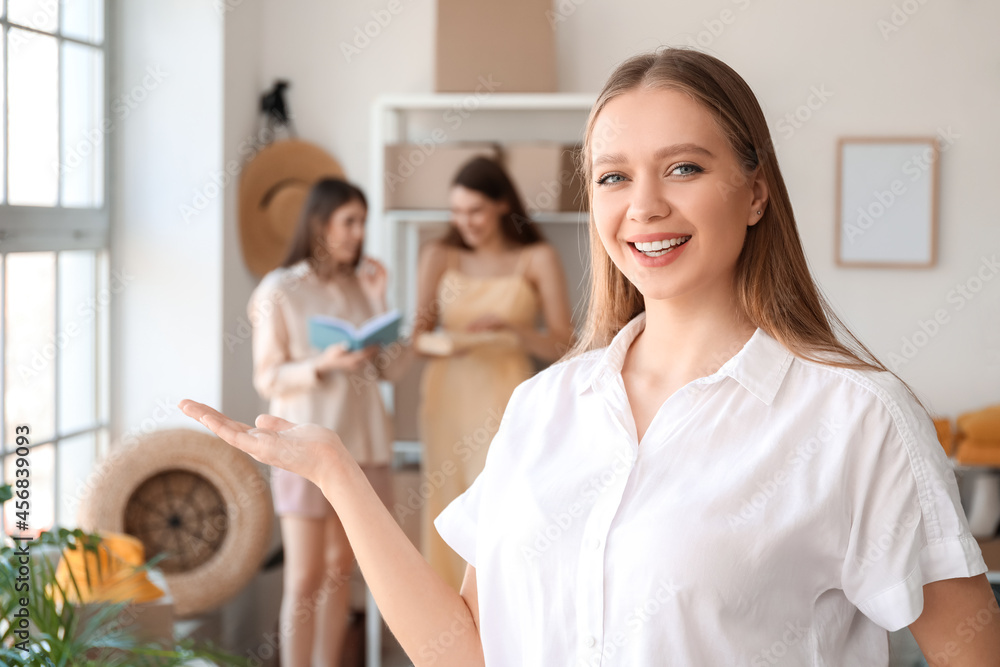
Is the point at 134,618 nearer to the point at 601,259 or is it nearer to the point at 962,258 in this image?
the point at 601,259

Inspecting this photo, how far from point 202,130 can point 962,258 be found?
286cm

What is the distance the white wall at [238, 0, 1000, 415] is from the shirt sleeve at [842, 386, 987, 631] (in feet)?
9.31

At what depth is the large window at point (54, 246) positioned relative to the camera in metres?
2.76

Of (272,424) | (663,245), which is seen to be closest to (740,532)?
(663,245)

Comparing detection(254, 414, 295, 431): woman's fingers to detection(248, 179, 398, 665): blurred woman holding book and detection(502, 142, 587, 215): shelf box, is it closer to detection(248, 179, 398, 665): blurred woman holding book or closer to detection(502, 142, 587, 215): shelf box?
detection(248, 179, 398, 665): blurred woman holding book

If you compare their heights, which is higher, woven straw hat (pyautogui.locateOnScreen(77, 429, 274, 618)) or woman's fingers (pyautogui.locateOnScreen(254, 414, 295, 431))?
woman's fingers (pyautogui.locateOnScreen(254, 414, 295, 431))

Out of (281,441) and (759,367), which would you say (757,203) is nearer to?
(759,367)

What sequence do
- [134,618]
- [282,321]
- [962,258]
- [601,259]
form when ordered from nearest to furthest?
[601,259]
[134,618]
[282,321]
[962,258]

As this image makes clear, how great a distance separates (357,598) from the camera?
12.6ft

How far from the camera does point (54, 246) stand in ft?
9.83

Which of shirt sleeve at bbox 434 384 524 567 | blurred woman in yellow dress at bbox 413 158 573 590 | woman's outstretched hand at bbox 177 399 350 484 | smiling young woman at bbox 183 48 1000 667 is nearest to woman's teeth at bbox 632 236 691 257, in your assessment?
smiling young woman at bbox 183 48 1000 667

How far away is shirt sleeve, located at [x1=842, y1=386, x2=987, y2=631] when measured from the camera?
953 mm

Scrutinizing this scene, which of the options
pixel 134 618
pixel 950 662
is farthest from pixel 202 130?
pixel 950 662

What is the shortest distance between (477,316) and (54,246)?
138 centimetres
